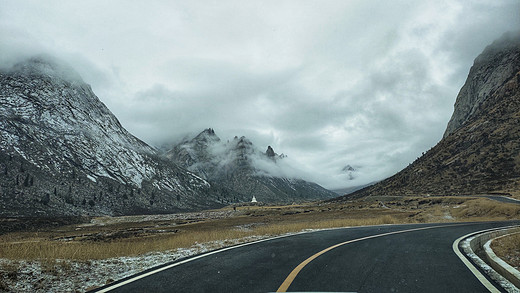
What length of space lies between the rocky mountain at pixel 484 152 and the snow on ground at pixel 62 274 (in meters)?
68.9

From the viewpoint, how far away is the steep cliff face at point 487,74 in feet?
395

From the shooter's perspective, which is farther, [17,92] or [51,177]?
[17,92]

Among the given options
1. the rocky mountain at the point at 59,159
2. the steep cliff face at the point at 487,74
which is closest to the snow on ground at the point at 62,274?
the rocky mountain at the point at 59,159

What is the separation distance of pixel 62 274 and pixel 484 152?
97.8m

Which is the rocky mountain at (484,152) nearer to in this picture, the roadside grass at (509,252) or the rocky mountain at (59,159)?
the roadside grass at (509,252)

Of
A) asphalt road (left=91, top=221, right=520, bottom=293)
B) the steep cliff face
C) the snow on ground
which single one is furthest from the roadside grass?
the steep cliff face

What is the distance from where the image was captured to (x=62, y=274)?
7.58 meters

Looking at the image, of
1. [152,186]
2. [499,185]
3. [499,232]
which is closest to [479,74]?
[499,185]

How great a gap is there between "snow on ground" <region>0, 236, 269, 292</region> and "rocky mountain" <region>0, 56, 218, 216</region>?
112 meters

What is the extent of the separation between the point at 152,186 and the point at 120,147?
34420 millimetres

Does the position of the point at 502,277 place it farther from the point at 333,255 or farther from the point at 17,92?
the point at 17,92

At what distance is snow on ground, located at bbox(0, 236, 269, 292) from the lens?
6551 mm

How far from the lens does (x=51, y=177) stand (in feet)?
427

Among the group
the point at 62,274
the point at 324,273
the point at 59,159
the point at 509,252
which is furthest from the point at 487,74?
the point at 59,159
